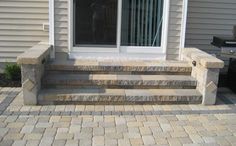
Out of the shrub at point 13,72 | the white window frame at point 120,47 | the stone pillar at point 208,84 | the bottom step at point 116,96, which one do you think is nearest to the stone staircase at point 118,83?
the bottom step at point 116,96

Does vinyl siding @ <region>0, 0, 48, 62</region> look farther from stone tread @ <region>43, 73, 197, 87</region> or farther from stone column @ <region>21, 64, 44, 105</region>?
stone column @ <region>21, 64, 44, 105</region>

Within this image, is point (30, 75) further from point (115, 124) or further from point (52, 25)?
point (115, 124)

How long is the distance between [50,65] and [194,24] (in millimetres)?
2989

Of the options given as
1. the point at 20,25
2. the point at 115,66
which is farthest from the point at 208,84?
the point at 20,25

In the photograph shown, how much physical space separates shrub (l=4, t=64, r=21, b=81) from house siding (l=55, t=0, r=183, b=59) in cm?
84

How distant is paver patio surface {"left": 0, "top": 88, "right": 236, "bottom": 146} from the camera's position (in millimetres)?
3684

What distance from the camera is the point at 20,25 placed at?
612cm

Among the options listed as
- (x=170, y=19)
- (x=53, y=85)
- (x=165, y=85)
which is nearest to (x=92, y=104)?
(x=53, y=85)

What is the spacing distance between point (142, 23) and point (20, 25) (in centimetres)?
236

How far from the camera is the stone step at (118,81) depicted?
16.4 ft

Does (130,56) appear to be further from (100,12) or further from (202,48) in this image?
(202,48)

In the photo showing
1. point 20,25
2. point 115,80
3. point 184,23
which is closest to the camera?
point 115,80

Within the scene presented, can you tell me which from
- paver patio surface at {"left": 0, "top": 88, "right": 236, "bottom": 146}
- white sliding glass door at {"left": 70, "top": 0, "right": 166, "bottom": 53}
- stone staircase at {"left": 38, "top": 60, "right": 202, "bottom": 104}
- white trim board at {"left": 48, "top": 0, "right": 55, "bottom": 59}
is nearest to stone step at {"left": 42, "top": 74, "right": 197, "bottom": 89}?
stone staircase at {"left": 38, "top": 60, "right": 202, "bottom": 104}

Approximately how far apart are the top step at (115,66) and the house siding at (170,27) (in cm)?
33
